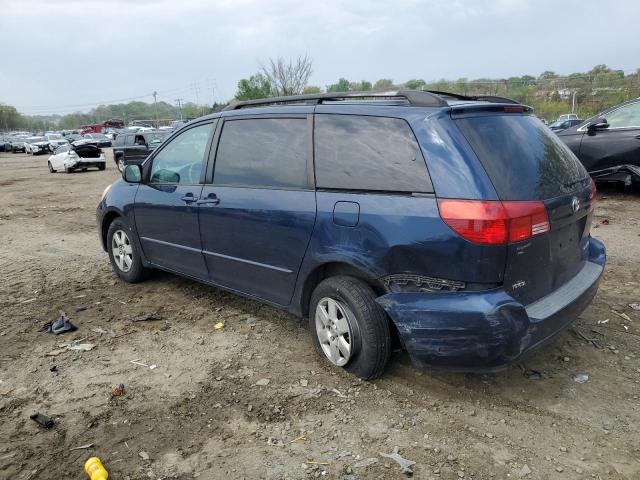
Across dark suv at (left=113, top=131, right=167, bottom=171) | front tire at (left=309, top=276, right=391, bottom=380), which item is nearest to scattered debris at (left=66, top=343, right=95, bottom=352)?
front tire at (left=309, top=276, right=391, bottom=380)

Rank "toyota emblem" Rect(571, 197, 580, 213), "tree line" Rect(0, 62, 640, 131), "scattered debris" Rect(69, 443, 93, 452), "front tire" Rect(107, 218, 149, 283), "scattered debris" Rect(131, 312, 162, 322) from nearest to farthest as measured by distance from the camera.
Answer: "scattered debris" Rect(69, 443, 93, 452) → "toyota emblem" Rect(571, 197, 580, 213) → "scattered debris" Rect(131, 312, 162, 322) → "front tire" Rect(107, 218, 149, 283) → "tree line" Rect(0, 62, 640, 131)

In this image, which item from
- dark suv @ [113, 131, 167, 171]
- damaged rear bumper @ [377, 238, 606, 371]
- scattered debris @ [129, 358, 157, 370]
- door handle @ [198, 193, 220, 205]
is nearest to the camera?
damaged rear bumper @ [377, 238, 606, 371]

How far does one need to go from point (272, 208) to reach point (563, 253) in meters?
1.95

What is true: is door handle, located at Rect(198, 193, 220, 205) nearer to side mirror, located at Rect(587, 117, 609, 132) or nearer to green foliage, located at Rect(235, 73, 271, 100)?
side mirror, located at Rect(587, 117, 609, 132)

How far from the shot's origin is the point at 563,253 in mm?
3152

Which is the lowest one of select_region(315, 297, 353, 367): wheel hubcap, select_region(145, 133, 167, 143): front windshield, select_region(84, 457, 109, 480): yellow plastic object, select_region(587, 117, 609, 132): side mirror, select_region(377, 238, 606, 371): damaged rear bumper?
select_region(84, 457, 109, 480): yellow plastic object

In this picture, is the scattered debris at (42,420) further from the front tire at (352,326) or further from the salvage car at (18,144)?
the salvage car at (18,144)

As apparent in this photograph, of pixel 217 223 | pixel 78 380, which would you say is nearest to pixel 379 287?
pixel 217 223

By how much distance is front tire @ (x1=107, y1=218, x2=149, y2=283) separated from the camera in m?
5.29

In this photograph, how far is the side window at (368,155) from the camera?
2955 mm

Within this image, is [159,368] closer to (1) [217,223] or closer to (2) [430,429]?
(1) [217,223]

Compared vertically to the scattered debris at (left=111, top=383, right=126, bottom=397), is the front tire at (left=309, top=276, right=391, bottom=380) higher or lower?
higher

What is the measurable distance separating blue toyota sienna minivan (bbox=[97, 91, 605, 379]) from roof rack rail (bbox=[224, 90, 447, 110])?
0.01 m

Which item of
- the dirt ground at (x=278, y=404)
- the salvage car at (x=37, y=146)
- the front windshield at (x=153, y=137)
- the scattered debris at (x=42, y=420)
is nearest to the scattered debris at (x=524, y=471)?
the dirt ground at (x=278, y=404)
